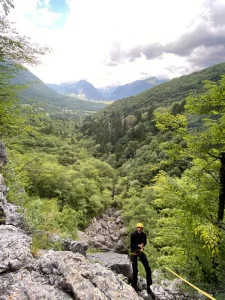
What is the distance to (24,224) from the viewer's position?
9570 mm

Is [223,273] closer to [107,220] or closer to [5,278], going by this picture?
[5,278]

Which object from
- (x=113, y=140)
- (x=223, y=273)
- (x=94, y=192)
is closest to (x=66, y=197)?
(x=94, y=192)

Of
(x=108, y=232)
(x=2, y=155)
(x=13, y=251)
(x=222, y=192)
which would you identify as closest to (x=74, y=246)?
(x=2, y=155)

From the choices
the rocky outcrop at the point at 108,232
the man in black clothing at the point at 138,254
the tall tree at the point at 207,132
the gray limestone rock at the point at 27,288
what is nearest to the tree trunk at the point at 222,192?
the tall tree at the point at 207,132

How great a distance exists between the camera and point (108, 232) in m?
38.3

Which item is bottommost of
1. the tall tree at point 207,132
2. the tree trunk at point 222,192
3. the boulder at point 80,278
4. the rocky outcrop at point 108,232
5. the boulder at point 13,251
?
the rocky outcrop at point 108,232

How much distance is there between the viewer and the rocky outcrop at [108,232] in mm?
32312

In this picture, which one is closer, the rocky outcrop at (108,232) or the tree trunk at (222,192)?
the tree trunk at (222,192)

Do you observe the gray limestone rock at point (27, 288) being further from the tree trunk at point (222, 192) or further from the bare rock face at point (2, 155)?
the bare rock face at point (2, 155)

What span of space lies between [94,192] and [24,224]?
35.5 metres

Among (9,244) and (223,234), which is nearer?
(9,244)

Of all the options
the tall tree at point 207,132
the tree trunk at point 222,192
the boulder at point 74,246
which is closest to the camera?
the tall tree at point 207,132

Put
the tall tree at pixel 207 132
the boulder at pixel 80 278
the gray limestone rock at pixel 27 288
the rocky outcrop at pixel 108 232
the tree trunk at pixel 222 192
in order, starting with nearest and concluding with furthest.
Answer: the gray limestone rock at pixel 27 288, the boulder at pixel 80 278, the tall tree at pixel 207 132, the tree trunk at pixel 222 192, the rocky outcrop at pixel 108 232

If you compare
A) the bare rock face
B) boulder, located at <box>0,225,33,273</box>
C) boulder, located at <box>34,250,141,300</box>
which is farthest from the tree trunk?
the bare rock face
